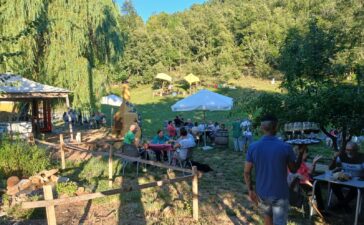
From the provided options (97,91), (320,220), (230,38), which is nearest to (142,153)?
(320,220)

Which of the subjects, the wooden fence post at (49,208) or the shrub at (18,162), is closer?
the wooden fence post at (49,208)

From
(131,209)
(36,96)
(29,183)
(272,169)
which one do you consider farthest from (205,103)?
A: (272,169)

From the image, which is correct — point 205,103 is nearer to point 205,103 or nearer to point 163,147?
point 205,103

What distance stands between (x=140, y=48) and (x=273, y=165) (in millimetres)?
45920

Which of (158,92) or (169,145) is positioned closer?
(169,145)

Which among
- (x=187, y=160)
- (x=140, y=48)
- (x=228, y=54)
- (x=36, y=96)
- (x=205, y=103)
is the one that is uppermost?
(x=140, y=48)

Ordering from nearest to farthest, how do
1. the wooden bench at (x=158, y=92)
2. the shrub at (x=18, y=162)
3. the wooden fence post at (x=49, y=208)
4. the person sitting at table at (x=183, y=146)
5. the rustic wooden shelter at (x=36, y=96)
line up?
the wooden fence post at (x=49, y=208) < the shrub at (x=18, y=162) < the person sitting at table at (x=183, y=146) < the rustic wooden shelter at (x=36, y=96) < the wooden bench at (x=158, y=92)

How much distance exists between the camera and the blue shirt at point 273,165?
142 inches

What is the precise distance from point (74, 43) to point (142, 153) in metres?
8.82

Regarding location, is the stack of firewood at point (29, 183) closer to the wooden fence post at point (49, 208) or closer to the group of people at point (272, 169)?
the wooden fence post at point (49, 208)

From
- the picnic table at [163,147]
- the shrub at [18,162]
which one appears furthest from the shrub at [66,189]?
the picnic table at [163,147]

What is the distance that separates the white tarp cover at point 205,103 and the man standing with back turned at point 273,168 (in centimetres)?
902

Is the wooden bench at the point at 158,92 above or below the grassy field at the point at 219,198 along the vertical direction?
above

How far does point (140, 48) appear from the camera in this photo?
4825cm
